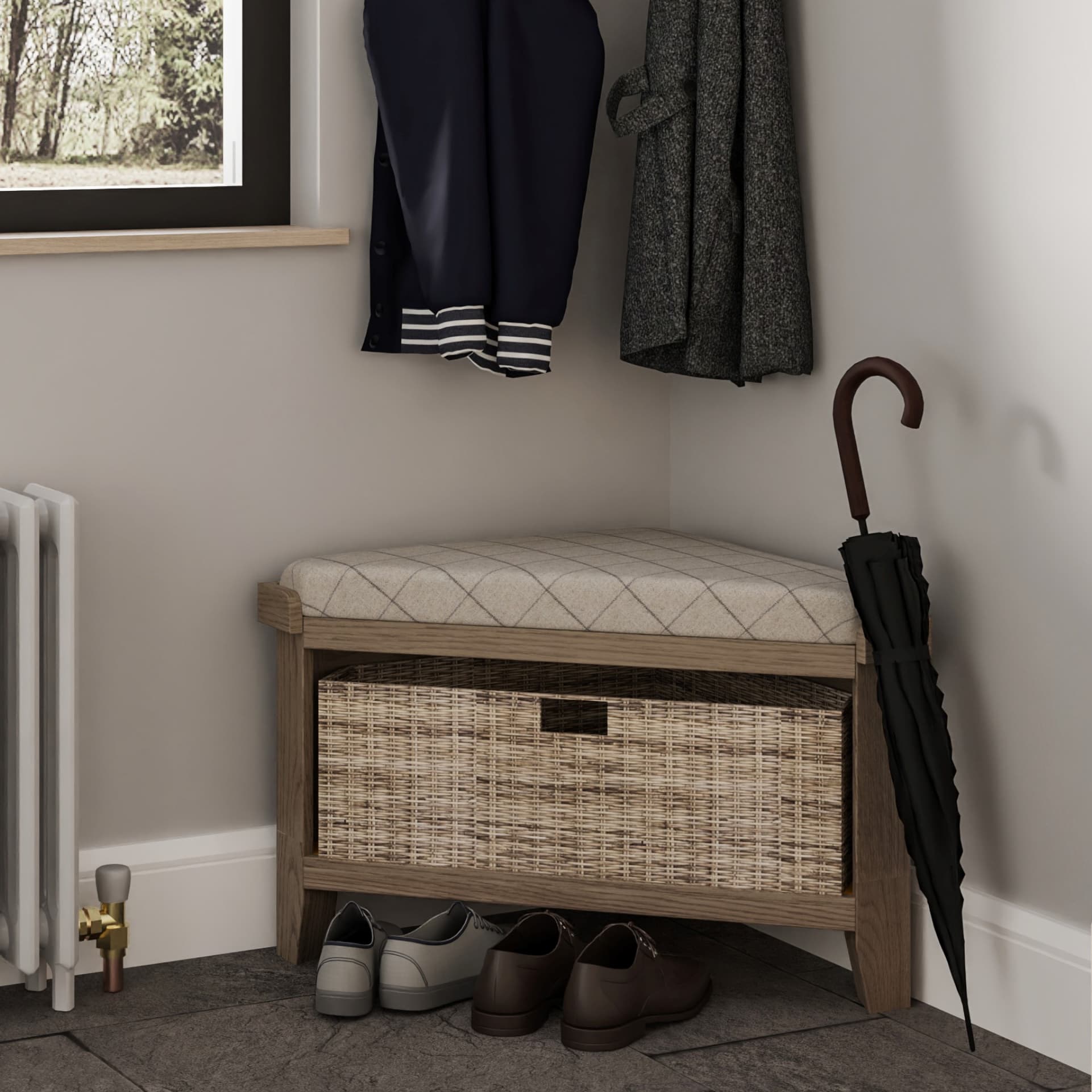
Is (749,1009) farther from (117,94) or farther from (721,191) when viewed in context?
(117,94)

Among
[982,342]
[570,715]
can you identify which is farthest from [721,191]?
[570,715]

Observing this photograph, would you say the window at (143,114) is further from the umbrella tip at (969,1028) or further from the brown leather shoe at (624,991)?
the umbrella tip at (969,1028)

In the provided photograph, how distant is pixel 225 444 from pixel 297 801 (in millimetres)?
498

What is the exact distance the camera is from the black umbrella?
1.79m

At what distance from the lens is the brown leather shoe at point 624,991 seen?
1.84m

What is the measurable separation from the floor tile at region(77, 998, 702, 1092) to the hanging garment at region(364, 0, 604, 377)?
876mm

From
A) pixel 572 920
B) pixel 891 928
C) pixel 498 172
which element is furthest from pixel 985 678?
pixel 498 172

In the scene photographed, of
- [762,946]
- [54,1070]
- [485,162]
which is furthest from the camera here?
[762,946]

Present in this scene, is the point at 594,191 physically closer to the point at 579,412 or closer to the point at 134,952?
the point at 579,412

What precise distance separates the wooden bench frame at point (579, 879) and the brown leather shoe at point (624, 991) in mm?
80

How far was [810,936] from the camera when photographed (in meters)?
2.18

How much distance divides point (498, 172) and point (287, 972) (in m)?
1.11

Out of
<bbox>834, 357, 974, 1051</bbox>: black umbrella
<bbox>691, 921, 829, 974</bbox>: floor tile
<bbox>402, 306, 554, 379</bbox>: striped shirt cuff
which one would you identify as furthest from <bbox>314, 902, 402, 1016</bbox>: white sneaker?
<bbox>402, 306, 554, 379</bbox>: striped shirt cuff

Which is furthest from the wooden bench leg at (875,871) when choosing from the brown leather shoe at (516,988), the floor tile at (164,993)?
the floor tile at (164,993)
